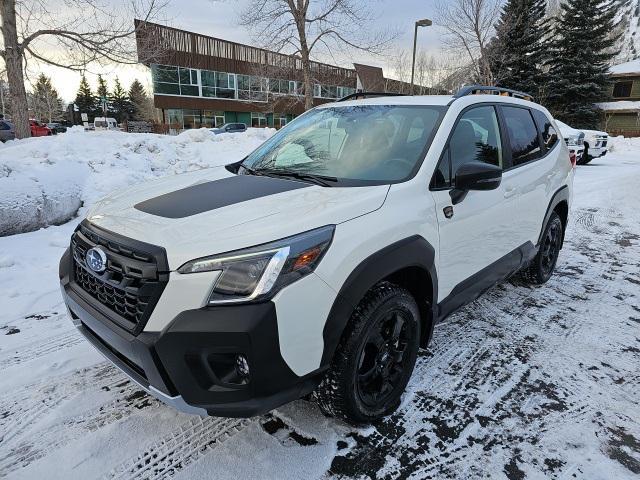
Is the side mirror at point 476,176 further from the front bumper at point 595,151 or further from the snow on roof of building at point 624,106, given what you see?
the snow on roof of building at point 624,106

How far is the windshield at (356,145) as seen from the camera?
262 cm

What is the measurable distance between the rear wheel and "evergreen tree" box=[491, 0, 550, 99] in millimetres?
26657

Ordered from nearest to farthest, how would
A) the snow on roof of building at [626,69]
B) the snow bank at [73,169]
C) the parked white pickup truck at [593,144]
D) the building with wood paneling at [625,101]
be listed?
1. the snow bank at [73,169]
2. the parked white pickup truck at [593,144]
3. the building with wood paneling at [625,101]
4. the snow on roof of building at [626,69]

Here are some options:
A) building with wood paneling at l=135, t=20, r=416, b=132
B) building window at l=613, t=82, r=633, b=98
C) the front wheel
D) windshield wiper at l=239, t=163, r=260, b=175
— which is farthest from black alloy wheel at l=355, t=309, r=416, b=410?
building window at l=613, t=82, r=633, b=98

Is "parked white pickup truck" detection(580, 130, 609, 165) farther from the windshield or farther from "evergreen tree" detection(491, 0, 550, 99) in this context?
the windshield

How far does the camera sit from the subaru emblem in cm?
207

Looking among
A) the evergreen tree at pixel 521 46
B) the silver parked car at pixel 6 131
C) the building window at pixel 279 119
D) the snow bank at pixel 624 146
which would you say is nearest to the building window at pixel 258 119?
the building window at pixel 279 119

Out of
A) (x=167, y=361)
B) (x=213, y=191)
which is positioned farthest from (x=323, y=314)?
(x=213, y=191)

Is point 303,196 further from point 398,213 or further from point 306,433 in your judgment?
point 306,433

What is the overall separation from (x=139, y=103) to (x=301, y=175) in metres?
83.0

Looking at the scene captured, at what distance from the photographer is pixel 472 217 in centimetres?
282

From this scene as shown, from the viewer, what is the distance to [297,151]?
10.5 ft

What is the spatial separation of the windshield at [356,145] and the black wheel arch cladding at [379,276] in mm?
443

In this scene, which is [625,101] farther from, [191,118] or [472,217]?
[472,217]
